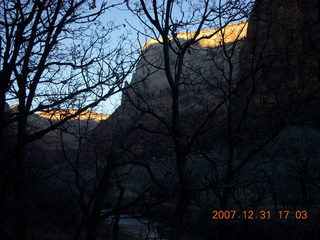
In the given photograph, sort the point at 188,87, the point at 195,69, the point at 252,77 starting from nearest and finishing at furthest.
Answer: the point at 252,77
the point at 195,69
the point at 188,87

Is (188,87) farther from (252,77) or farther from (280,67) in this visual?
(280,67)

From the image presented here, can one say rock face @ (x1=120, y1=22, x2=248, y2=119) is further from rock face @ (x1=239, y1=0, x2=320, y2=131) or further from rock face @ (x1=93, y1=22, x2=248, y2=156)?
rock face @ (x1=239, y1=0, x2=320, y2=131)

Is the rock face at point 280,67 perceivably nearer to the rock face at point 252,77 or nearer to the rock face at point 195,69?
the rock face at point 252,77

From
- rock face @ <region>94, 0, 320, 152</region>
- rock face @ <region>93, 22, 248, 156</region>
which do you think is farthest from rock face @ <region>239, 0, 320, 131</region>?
rock face @ <region>93, 22, 248, 156</region>

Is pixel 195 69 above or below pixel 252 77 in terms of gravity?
above

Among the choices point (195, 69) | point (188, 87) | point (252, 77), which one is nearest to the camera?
point (252, 77)

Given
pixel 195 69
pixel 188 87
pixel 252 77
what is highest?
pixel 195 69

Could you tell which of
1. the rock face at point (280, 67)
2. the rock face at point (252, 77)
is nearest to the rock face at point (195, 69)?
the rock face at point (252, 77)

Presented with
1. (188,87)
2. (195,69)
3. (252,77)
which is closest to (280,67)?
(252,77)

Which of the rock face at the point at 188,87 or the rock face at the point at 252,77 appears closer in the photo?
the rock face at the point at 188,87

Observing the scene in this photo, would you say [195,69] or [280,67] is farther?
[195,69]

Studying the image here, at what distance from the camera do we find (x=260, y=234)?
8102mm

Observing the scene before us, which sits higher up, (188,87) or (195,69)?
(195,69)

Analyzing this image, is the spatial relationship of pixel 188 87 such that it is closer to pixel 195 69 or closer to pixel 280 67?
pixel 195 69
